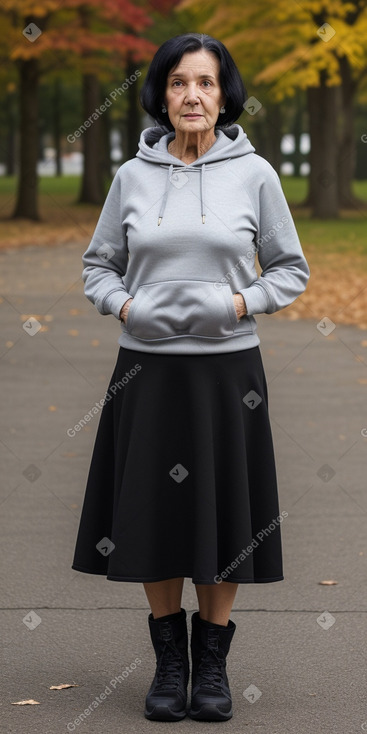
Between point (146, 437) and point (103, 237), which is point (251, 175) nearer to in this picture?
point (103, 237)

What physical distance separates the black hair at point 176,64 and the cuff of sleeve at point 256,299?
523 millimetres

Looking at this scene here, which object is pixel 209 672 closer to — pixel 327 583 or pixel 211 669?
pixel 211 669

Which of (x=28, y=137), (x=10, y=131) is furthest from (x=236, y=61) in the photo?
(x=10, y=131)

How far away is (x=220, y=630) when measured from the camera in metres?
3.87

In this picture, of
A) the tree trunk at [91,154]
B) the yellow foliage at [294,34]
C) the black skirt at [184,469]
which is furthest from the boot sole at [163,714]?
the tree trunk at [91,154]

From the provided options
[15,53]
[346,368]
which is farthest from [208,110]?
[15,53]

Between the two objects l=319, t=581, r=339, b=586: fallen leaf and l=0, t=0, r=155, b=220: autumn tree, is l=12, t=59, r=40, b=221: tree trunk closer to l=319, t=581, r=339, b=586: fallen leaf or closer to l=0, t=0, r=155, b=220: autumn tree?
l=0, t=0, r=155, b=220: autumn tree

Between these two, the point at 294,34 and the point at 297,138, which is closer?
the point at 294,34

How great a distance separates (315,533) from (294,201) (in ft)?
110

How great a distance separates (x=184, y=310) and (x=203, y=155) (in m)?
0.48

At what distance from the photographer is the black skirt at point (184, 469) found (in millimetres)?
3697

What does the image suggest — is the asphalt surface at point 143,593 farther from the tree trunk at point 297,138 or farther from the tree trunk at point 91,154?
the tree trunk at point 297,138

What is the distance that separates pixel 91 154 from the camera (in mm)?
34969

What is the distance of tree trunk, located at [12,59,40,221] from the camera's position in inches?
1101
